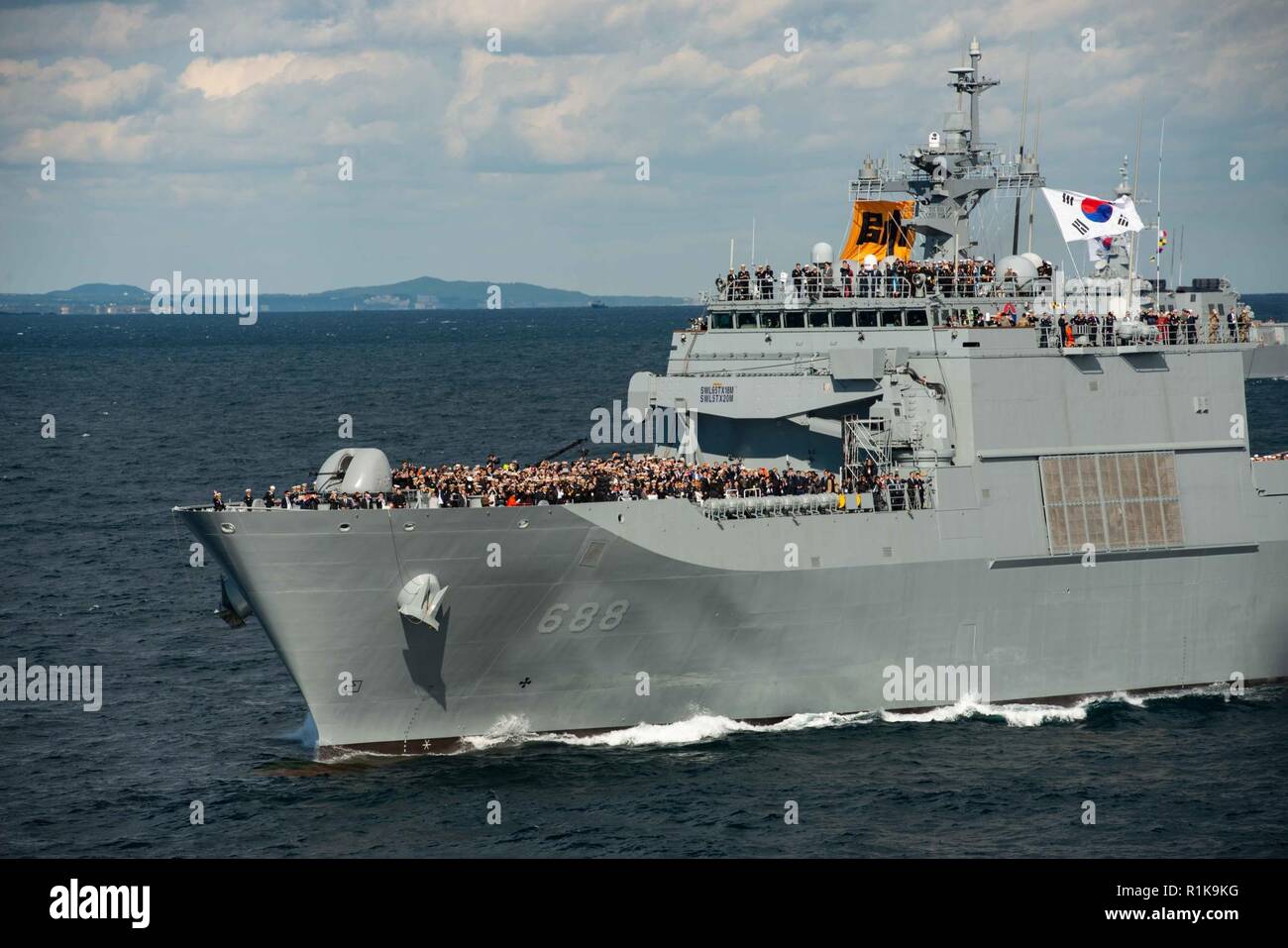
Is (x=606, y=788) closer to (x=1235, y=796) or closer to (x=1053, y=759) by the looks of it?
(x=1053, y=759)

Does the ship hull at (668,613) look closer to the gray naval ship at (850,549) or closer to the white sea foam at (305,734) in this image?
the gray naval ship at (850,549)

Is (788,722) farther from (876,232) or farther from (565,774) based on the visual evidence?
(876,232)

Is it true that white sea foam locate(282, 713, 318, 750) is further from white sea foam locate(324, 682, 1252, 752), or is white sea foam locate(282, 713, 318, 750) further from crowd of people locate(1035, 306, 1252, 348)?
crowd of people locate(1035, 306, 1252, 348)

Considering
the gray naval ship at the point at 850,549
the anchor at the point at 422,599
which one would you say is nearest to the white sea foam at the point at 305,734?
the gray naval ship at the point at 850,549

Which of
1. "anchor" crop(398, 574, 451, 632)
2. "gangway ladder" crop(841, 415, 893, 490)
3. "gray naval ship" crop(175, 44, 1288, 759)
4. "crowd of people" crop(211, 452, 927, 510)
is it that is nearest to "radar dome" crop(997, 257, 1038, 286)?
"gray naval ship" crop(175, 44, 1288, 759)

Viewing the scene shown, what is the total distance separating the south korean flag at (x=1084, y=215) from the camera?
35.3 meters

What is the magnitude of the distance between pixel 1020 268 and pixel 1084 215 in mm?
1938

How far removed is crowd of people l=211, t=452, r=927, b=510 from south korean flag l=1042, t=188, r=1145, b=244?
7592 mm

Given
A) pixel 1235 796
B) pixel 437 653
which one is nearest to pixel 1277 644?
pixel 1235 796

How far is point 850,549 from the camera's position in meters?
30.7

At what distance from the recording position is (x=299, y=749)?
99.3 feet

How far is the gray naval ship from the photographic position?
2850 centimetres

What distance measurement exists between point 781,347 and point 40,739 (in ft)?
55.8

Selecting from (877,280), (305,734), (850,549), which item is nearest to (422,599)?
(305,734)
